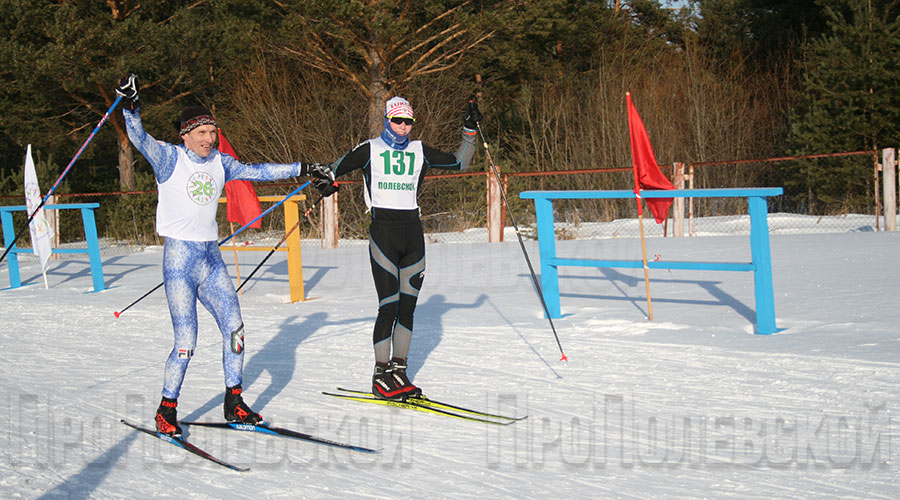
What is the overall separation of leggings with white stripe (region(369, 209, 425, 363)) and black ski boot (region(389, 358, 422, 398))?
97 mm

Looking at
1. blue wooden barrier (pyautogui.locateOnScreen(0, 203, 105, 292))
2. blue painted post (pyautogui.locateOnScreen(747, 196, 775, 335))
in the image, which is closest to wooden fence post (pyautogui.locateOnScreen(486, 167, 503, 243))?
blue wooden barrier (pyautogui.locateOnScreen(0, 203, 105, 292))

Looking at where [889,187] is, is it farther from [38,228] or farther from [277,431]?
[38,228]

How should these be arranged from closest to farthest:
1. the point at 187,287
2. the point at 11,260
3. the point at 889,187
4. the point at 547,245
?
the point at 187,287 → the point at 547,245 → the point at 11,260 → the point at 889,187

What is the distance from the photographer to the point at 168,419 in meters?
4.61

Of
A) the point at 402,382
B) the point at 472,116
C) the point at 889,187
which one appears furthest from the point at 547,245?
the point at 889,187

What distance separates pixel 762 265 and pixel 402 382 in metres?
3.26

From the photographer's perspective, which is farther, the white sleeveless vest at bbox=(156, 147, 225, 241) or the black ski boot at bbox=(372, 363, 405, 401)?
the black ski boot at bbox=(372, 363, 405, 401)

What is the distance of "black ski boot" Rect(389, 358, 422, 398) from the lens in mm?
5298

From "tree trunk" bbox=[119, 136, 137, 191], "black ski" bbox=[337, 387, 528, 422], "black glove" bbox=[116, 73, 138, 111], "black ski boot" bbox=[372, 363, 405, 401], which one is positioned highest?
"tree trunk" bbox=[119, 136, 137, 191]

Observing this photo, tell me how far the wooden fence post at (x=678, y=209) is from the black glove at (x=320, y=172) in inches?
453

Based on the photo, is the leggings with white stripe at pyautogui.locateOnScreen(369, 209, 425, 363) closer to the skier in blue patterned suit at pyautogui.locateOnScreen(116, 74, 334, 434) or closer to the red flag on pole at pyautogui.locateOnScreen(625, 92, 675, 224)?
the skier in blue patterned suit at pyautogui.locateOnScreen(116, 74, 334, 434)

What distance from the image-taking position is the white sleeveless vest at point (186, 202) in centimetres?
472

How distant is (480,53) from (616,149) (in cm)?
461

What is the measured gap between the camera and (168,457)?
168 inches
